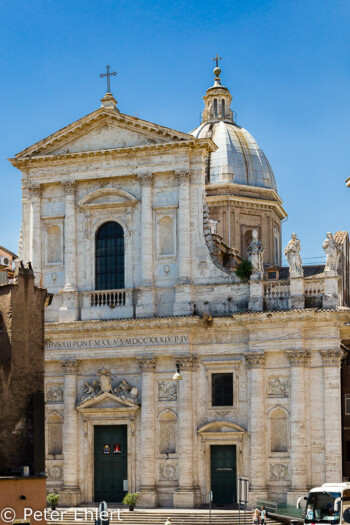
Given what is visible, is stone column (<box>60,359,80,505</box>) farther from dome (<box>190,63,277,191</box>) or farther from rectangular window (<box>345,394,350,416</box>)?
dome (<box>190,63,277,191</box>)

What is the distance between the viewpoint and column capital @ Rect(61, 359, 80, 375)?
131 ft

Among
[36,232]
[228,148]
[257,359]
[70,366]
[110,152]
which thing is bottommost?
[70,366]

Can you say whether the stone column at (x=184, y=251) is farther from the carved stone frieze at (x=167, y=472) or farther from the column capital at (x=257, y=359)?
the carved stone frieze at (x=167, y=472)

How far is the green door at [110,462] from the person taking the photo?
39375 mm

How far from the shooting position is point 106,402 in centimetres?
3962

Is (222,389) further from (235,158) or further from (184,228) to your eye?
(235,158)

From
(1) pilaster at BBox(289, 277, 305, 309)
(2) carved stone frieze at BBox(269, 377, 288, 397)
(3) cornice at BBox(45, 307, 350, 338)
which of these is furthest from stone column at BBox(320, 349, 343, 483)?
(1) pilaster at BBox(289, 277, 305, 309)

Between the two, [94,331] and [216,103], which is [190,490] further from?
[216,103]

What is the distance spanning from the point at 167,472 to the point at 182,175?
11.0 meters

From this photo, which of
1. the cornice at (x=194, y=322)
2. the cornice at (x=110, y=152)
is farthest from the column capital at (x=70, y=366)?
the cornice at (x=110, y=152)

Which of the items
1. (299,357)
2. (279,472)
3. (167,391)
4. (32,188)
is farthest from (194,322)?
(32,188)

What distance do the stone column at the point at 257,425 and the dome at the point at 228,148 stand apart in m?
14.6

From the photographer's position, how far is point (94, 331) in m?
39.9

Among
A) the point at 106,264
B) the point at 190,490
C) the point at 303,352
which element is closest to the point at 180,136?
the point at 106,264
